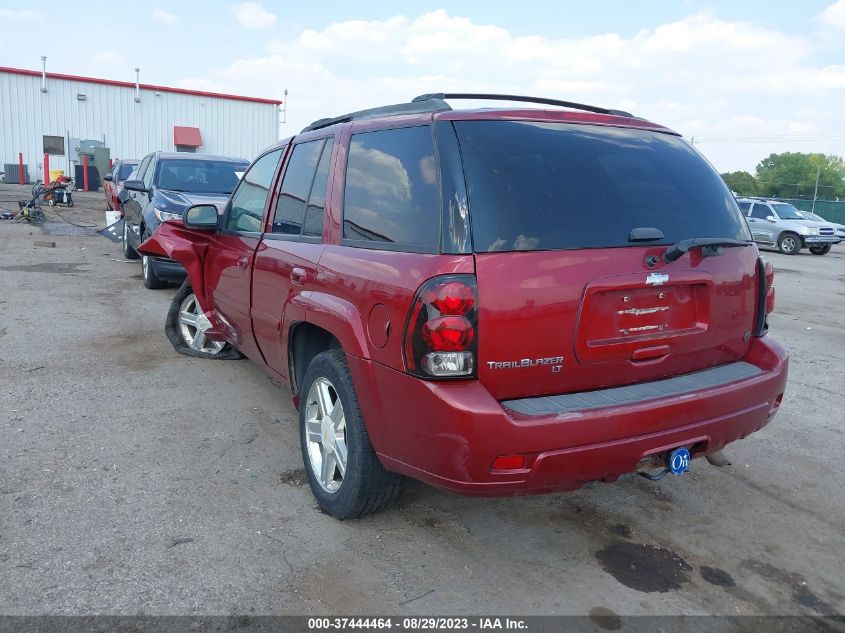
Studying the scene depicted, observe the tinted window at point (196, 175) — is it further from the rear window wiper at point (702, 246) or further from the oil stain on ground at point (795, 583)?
the oil stain on ground at point (795, 583)

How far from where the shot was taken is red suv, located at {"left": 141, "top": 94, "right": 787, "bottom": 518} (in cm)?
249

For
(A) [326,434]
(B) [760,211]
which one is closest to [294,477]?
(A) [326,434]

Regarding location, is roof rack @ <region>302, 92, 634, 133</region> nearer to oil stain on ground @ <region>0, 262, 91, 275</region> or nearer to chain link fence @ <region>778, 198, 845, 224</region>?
oil stain on ground @ <region>0, 262, 91, 275</region>

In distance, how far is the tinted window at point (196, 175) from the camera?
967 cm

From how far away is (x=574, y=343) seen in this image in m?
2.62

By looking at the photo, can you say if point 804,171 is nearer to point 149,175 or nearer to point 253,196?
point 149,175

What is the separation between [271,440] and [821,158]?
145 m

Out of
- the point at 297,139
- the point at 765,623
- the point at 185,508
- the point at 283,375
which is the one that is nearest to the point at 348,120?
the point at 297,139

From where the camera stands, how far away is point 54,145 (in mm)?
35938

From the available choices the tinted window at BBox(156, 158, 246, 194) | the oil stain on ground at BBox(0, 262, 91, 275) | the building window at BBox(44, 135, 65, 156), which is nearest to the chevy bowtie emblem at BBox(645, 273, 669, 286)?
the tinted window at BBox(156, 158, 246, 194)

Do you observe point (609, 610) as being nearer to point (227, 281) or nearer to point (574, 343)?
point (574, 343)

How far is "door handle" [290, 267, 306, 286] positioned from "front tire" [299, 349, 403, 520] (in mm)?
423

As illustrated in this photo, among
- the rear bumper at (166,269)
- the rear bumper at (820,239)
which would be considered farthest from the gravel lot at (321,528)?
the rear bumper at (820,239)

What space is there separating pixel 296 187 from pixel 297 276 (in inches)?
26.1
